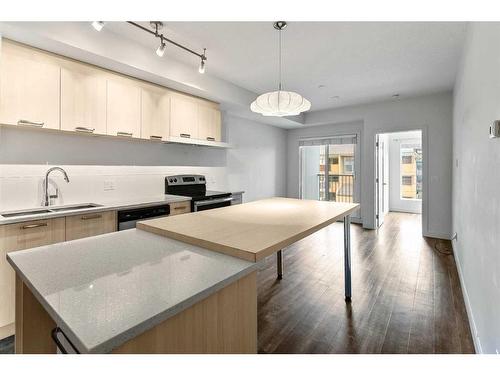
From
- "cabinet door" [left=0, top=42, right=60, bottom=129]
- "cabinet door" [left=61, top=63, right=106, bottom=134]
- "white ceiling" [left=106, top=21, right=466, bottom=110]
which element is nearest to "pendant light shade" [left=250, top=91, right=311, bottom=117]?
"white ceiling" [left=106, top=21, right=466, bottom=110]

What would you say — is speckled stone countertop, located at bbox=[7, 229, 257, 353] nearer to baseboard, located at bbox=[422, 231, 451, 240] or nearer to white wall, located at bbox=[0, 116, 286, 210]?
white wall, located at bbox=[0, 116, 286, 210]

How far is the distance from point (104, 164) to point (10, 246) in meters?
1.30

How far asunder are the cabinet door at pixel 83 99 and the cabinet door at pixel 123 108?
7cm

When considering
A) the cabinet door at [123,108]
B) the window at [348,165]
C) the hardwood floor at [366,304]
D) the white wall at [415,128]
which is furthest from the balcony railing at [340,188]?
the cabinet door at [123,108]

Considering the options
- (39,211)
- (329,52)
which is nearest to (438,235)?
(329,52)

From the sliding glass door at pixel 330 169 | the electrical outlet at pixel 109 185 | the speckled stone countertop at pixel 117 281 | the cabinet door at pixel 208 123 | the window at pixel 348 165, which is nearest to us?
the speckled stone countertop at pixel 117 281

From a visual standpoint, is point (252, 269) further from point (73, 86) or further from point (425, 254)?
point (425, 254)

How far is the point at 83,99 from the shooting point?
97.7 inches

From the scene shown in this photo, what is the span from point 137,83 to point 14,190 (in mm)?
1616

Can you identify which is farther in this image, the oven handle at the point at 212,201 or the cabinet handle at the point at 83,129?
the oven handle at the point at 212,201

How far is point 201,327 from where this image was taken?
85 centimetres

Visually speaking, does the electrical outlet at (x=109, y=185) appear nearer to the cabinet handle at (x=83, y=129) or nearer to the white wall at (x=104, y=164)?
the white wall at (x=104, y=164)

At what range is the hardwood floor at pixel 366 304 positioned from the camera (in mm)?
1779
